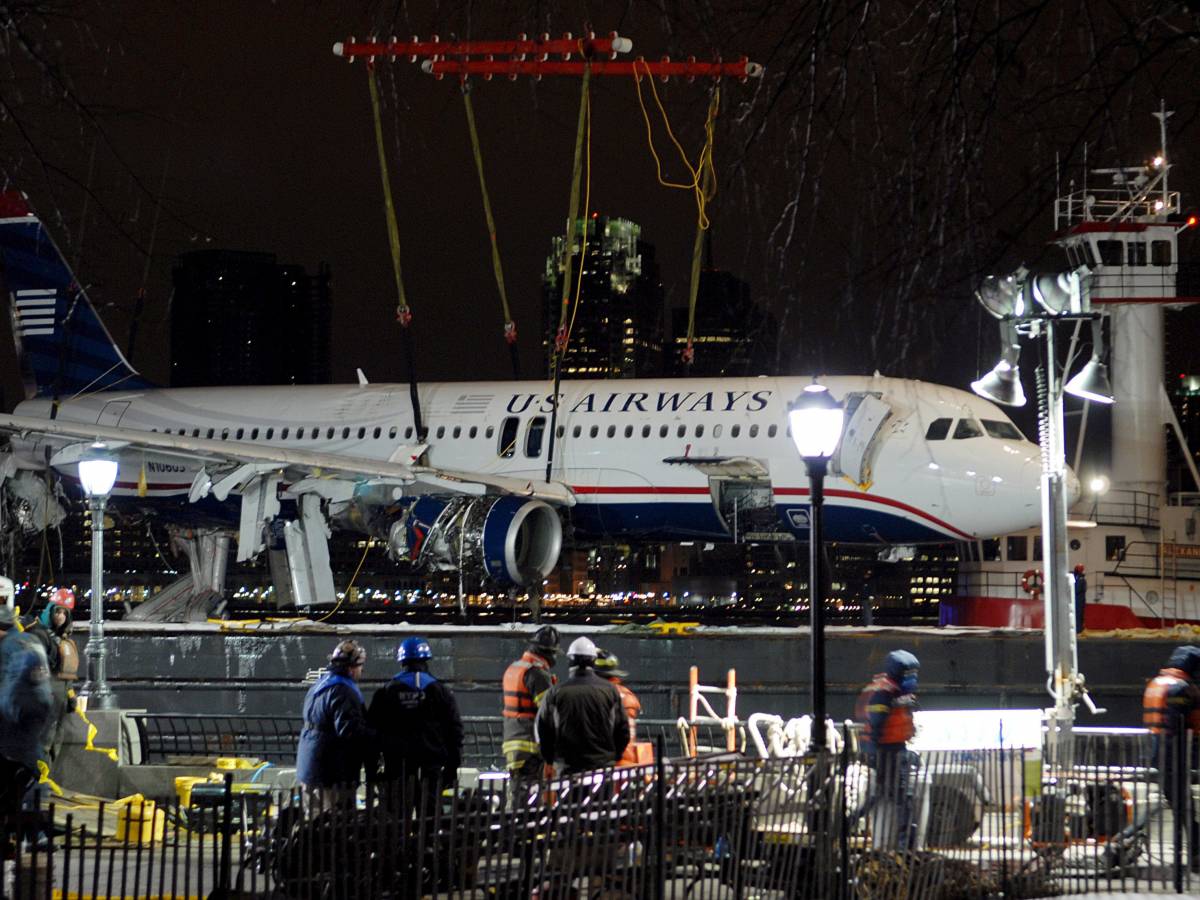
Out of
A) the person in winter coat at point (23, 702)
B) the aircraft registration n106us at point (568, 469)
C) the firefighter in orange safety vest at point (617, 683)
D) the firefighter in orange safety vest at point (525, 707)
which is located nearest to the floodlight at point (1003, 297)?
the firefighter in orange safety vest at point (617, 683)

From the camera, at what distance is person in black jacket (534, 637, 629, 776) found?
9594mm

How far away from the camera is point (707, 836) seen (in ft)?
28.2

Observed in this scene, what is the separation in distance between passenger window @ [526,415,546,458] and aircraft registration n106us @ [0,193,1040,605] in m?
0.03

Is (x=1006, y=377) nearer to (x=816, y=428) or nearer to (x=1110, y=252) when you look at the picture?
(x=816, y=428)

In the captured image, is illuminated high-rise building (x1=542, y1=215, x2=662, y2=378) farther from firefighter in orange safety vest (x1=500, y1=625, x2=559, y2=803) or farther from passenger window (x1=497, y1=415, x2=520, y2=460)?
firefighter in orange safety vest (x1=500, y1=625, x2=559, y2=803)

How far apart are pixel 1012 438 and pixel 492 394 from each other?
8.08 meters

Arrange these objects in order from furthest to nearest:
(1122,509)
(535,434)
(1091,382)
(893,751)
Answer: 1. (1122,509)
2. (535,434)
3. (1091,382)
4. (893,751)

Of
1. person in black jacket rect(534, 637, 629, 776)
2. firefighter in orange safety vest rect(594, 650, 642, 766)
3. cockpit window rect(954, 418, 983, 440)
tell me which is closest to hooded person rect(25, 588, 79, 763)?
firefighter in orange safety vest rect(594, 650, 642, 766)

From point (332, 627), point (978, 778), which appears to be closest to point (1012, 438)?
point (332, 627)

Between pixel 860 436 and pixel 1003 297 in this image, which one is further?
pixel 860 436

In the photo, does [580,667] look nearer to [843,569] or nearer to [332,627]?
[332,627]

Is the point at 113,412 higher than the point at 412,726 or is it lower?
higher

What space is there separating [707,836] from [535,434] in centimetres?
1673

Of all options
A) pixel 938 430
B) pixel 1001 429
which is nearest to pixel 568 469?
pixel 938 430
